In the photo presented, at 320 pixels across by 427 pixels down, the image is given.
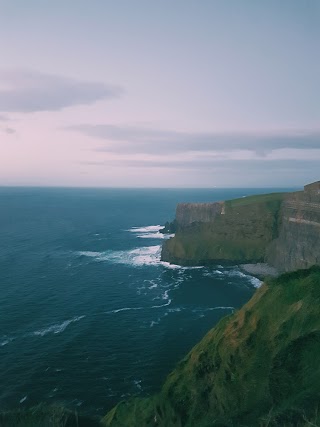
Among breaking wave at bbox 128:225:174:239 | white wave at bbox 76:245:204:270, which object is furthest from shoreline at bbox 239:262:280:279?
breaking wave at bbox 128:225:174:239

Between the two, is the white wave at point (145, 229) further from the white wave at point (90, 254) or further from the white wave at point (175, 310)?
the white wave at point (175, 310)

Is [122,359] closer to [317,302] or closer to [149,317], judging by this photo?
[149,317]

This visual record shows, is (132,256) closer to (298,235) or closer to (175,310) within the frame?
(175,310)

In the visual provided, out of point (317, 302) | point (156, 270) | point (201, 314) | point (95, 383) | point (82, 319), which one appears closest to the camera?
point (317, 302)

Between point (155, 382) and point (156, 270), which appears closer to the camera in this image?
point (155, 382)

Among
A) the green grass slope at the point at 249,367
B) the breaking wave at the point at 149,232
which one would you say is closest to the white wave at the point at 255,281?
the green grass slope at the point at 249,367

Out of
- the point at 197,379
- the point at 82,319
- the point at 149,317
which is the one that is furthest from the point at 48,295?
the point at 197,379
